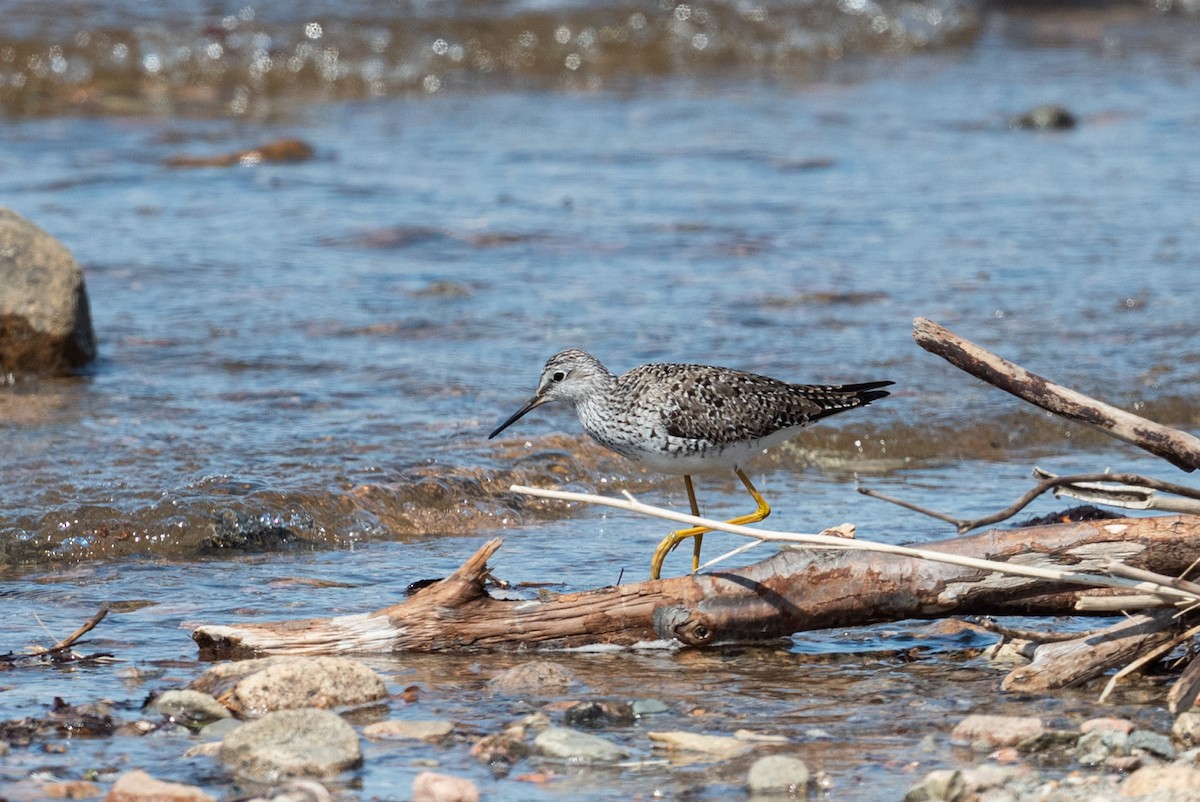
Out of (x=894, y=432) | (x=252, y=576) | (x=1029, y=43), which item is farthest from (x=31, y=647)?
(x=1029, y=43)

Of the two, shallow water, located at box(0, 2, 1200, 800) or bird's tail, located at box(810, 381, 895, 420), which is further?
bird's tail, located at box(810, 381, 895, 420)

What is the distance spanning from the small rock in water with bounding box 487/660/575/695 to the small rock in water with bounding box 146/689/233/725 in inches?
31.3

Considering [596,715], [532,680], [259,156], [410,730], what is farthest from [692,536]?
[259,156]

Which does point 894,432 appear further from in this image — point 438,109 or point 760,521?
point 438,109

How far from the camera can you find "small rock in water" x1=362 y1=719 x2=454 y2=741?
14.4 ft

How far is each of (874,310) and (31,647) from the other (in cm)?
614

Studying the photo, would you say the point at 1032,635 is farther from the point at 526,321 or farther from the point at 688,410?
the point at 526,321

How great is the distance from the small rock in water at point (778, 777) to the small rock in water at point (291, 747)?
1036 mm

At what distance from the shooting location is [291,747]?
4.11 meters

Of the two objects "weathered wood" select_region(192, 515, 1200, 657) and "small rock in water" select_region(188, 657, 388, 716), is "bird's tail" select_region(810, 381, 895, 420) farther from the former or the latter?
"small rock in water" select_region(188, 657, 388, 716)

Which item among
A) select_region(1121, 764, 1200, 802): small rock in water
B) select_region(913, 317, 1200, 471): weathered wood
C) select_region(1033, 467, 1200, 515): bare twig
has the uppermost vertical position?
select_region(913, 317, 1200, 471): weathered wood

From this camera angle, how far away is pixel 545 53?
62.4 ft

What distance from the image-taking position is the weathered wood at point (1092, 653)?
448 centimetres

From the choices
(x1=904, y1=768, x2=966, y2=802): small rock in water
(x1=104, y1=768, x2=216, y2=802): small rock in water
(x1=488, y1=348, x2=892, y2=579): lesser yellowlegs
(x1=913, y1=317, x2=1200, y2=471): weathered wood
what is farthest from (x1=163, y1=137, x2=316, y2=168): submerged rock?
(x1=904, y1=768, x2=966, y2=802): small rock in water
